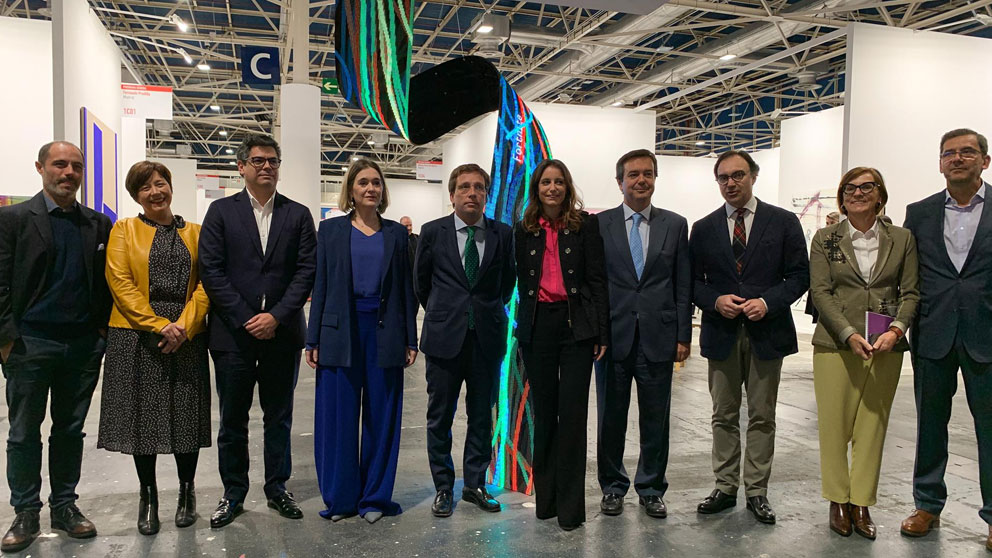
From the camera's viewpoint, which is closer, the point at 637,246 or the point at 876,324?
the point at 876,324

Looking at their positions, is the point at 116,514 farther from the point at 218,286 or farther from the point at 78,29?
the point at 78,29

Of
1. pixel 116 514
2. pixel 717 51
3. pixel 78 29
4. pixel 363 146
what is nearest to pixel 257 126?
pixel 363 146

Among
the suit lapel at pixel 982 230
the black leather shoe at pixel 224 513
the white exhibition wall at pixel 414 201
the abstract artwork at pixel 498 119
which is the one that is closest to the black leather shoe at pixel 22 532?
the black leather shoe at pixel 224 513

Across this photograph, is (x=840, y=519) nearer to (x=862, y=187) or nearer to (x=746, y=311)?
(x=746, y=311)

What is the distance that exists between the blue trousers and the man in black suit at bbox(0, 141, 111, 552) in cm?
94

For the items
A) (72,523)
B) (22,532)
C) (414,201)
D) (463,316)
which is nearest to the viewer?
(22,532)

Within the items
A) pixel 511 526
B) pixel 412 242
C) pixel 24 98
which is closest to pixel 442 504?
pixel 511 526

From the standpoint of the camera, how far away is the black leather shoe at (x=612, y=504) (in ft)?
10.1

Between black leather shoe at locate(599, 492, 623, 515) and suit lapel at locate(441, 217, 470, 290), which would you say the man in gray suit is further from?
suit lapel at locate(441, 217, 470, 290)

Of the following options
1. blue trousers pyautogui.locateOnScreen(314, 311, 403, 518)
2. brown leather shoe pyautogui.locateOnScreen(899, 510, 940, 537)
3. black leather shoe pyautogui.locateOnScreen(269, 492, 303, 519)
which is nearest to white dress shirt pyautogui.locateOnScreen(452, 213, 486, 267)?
blue trousers pyautogui.locateOnScreen(314, 311, 403, 518)

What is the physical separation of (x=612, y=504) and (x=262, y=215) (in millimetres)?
2003

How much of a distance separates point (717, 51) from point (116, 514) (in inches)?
474

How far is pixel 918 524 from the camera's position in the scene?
293cm

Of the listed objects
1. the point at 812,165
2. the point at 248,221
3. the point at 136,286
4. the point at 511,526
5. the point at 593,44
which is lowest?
the point at 511,526
